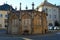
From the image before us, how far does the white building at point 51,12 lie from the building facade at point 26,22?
3980 centimetres

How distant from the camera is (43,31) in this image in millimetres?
36531

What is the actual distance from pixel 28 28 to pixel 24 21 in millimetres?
1576

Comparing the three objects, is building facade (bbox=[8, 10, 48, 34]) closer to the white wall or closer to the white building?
the white building

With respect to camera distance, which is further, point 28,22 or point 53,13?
point 53,13

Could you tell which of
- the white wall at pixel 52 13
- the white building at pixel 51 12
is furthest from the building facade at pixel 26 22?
the white wall at pixel 52 13

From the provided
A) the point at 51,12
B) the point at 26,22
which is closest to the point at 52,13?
the point at 51,12

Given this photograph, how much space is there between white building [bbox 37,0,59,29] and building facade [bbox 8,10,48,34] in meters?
39.8

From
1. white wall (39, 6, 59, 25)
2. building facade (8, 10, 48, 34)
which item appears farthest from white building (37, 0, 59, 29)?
building facade (8, 10, 48, 34)

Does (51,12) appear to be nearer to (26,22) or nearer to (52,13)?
(52,13)

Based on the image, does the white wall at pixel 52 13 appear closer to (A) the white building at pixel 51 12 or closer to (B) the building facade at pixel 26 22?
(A) the white building at pixel 51 12

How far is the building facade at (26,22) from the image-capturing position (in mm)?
34656

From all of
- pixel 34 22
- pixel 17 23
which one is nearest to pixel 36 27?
pixel 34 22

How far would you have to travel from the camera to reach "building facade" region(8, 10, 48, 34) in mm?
34656

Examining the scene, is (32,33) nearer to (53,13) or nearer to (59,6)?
(53,13)
